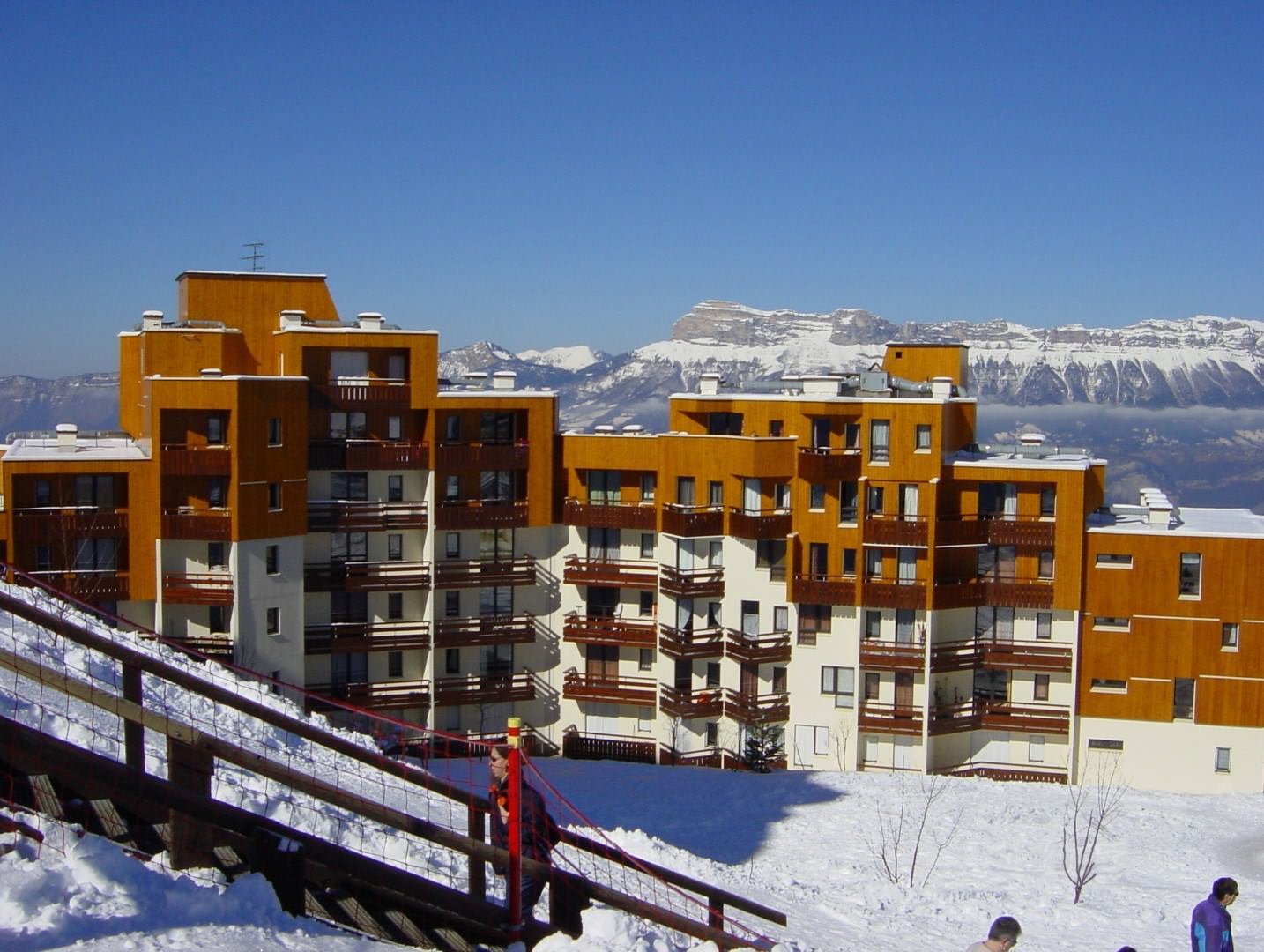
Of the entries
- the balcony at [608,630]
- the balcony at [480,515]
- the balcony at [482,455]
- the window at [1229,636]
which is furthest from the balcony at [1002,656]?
the balcony at [482,455]

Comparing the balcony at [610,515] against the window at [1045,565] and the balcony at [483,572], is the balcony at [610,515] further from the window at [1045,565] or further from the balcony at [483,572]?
the window at [1045,565]

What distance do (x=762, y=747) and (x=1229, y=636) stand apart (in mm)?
16419

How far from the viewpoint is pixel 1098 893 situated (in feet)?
104

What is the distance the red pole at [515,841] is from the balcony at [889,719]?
33961 millimetres

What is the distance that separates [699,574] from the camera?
1954 inches

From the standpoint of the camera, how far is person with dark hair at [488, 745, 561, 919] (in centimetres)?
1573

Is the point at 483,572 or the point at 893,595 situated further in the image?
the point at 483,572

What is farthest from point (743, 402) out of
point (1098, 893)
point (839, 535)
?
point (1098, 893)

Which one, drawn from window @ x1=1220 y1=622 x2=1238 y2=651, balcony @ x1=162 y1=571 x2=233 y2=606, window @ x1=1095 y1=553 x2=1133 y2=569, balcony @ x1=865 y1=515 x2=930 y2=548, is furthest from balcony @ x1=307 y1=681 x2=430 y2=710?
window @ x1=1220 y1=622 x2=1238 y2=651

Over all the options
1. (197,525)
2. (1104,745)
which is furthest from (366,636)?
(1104,745)

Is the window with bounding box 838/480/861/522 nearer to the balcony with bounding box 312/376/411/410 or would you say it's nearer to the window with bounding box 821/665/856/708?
the window with bounding box 821/665/856/708

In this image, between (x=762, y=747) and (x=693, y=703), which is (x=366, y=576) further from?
(x=762, y=747)

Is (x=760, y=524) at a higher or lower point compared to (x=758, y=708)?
higher

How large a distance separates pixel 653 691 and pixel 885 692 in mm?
8462
